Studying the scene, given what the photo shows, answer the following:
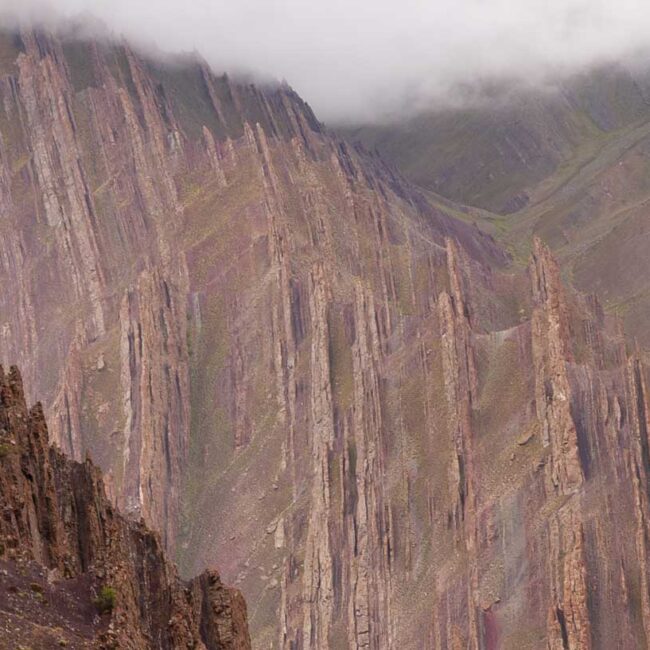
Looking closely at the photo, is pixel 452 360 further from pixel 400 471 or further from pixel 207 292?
pixel 207 292

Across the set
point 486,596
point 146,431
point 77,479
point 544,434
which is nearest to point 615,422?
point 544,434

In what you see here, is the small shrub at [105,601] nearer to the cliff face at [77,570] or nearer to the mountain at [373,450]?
the cliff face at [77,570]

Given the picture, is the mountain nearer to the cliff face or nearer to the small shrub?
the cliff face

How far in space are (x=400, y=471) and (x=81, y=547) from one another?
113247mm

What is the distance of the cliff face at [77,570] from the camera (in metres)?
47.6

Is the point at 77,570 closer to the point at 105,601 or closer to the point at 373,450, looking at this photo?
the point at 105,601

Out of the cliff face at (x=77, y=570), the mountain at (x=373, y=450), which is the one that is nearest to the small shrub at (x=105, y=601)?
the cliff face at (x=77, y=570)

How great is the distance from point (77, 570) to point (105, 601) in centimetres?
427

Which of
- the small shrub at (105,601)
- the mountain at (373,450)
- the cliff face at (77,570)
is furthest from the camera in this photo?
the mountain at (373,450)

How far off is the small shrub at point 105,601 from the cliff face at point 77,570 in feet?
0.39

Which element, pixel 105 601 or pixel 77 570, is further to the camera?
pixel 77 570

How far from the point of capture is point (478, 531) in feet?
518

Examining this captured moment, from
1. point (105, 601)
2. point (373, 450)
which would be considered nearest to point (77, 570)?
point (105, 601)

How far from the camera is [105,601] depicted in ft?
166
